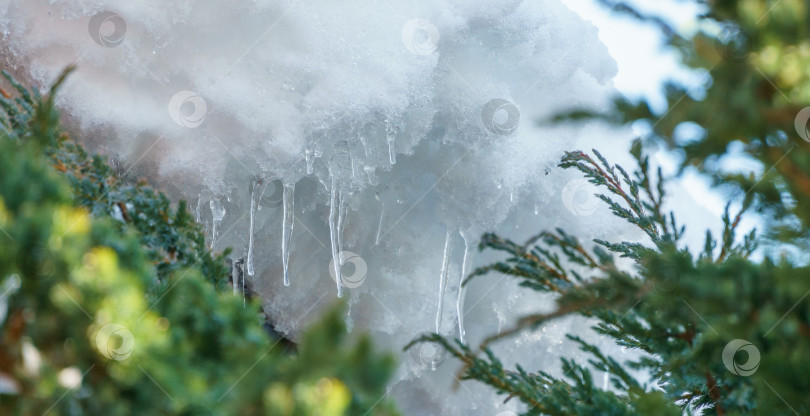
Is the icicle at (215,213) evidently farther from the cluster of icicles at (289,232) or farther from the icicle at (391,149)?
the icicle at (391,149)

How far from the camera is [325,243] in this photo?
242cm

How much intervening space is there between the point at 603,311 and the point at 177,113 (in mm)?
1801

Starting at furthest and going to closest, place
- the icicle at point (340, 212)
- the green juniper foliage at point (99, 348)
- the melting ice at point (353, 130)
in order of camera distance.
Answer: the icicle at point (340, 212)
the melting ice at point (353, 130)
the green juniper foliage at point (99, 348)

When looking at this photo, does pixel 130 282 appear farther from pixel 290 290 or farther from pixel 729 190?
pixel 290 290

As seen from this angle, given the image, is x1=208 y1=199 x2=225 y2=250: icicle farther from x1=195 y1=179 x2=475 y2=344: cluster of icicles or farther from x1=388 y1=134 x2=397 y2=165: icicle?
x1=388 y1=134 x2=397 y2=165: icicle

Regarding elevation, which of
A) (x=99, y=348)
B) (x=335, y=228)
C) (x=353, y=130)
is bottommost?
(x=99, y=348)

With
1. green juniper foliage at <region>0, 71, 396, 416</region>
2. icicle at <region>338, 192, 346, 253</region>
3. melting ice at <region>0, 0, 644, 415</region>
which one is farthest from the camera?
icicle at <region>338, 192, 346, 253</region>

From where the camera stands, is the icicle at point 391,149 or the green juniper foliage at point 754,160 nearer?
the green juniper foliage at point 754,160

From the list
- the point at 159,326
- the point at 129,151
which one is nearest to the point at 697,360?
the point at 159,326

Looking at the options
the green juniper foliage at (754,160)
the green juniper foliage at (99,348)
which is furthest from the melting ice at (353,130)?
the green juniper foliage at (99,348)

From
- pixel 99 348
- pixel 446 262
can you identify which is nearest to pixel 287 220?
pixel 446 262

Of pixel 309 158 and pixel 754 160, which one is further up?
pixel 754 160

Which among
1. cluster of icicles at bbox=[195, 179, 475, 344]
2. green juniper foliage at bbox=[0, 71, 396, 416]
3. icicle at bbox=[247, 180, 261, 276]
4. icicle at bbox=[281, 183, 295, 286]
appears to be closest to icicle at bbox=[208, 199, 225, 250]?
cluster of icicles at bbox=[195, 179, 475, 344]

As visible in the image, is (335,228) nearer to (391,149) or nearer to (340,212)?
(340,212)
